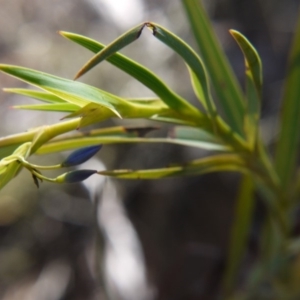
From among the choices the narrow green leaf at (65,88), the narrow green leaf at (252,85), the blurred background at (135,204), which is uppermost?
the narrow green leaf at (65,88)

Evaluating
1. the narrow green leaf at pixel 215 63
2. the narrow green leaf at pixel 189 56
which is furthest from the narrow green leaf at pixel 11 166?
the narrow green leaf at pixel 215 63

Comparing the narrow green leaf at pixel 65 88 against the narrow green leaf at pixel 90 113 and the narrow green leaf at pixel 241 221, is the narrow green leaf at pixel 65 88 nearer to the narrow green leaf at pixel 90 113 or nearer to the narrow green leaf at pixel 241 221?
the narrow green leaf at pixel 90 113

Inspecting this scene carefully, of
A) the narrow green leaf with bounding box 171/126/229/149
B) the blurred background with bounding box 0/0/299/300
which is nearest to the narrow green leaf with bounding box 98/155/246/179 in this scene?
the narrow green leaf with bounding box 171/126/229/149

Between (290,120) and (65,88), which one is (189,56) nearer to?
(65,88)

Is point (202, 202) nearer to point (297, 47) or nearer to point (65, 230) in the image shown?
point (65, 230)

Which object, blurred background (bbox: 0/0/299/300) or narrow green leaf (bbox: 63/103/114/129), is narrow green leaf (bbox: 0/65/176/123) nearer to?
narrow green leaf (bbox: 63/103/114/129)
